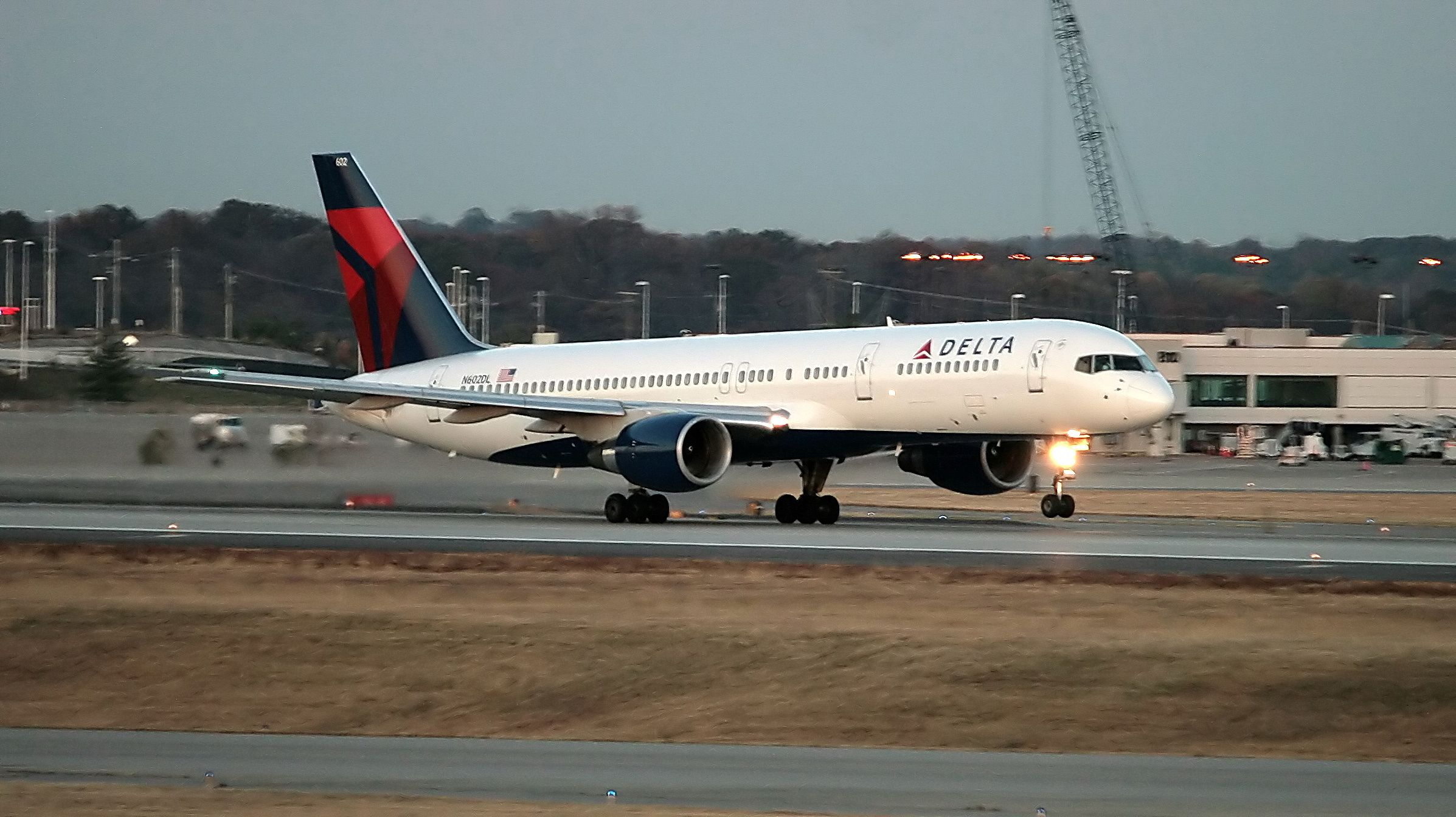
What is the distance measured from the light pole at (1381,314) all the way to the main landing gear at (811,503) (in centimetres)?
8595

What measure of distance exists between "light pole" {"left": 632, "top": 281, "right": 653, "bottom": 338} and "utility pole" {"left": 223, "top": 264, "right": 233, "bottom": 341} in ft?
66.8

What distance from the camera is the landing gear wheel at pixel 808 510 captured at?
34656 millimetres

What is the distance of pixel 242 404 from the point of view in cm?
4697

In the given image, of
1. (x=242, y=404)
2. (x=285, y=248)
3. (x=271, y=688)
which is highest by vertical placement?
(x=285, y=248)

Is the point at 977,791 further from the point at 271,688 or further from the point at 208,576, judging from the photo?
the point at 208,576

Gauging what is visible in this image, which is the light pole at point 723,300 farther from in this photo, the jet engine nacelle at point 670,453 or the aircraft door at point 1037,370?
the aircraft door at point 1037,370

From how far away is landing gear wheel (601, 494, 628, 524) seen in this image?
3431cm

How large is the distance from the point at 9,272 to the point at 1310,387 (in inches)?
3053

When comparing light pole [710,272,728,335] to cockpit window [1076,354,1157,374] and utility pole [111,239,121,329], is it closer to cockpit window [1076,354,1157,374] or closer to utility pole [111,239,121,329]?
utility pole [111,239,121,329]

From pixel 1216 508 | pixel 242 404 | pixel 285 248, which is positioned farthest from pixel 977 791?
pixel 285 248

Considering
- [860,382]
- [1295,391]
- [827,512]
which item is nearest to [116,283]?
[1295,391]

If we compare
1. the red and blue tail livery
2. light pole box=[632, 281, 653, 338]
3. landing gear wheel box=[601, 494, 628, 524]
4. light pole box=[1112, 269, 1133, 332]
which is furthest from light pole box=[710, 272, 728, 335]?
landing gear wheel box=[601, 494, 628, 524]

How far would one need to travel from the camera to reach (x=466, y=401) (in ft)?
114

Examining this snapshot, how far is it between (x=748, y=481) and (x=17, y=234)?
90.2 metres
